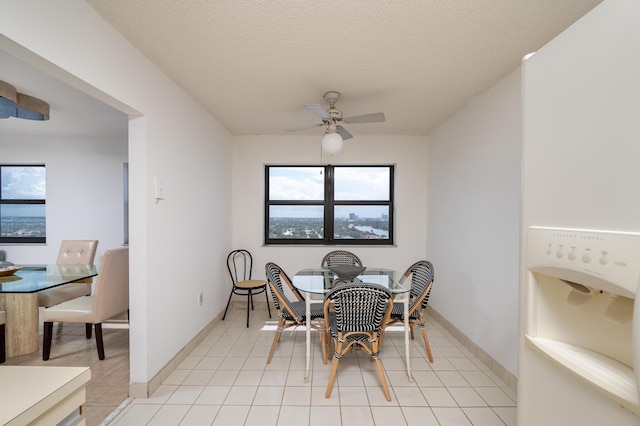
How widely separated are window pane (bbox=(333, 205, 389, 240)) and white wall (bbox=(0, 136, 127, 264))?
335 centimetres

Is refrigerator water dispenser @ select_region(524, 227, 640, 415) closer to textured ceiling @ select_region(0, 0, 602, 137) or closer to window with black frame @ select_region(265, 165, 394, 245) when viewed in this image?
textured ceiling @ select_region(0, 0, 602, 137)

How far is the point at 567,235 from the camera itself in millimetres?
733

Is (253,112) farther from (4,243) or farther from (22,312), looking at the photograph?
(4,243)

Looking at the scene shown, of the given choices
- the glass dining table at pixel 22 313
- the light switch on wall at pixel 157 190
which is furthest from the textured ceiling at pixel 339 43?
the glass dining table at pixel 22 313

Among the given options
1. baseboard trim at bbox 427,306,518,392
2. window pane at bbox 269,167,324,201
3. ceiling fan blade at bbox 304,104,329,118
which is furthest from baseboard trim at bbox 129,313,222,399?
baseboard trim at bbox 427,306,518,392

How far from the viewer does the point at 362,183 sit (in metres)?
4.12

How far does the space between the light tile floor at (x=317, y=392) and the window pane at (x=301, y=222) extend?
1.67m

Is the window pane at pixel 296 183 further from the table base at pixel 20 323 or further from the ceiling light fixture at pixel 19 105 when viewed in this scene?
the table base at pixel 20 323

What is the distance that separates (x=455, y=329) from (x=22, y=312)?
14.0 ft

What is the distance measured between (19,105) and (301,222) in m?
3.19

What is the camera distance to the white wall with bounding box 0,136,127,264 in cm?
405

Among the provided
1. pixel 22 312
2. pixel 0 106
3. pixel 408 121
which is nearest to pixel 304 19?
pixel 408 121

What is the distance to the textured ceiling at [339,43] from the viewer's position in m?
1.50

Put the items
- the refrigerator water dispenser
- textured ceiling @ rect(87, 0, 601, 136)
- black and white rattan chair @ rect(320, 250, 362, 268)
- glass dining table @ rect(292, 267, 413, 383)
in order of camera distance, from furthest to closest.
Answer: black and white rattan chair @ rect(320, 250, 362, 268) → glass dining table @ rect(292, 267, 413, 383) → textured ceiling @ rect(87, 0, 601, 136) → the refrigerator water dispenser
